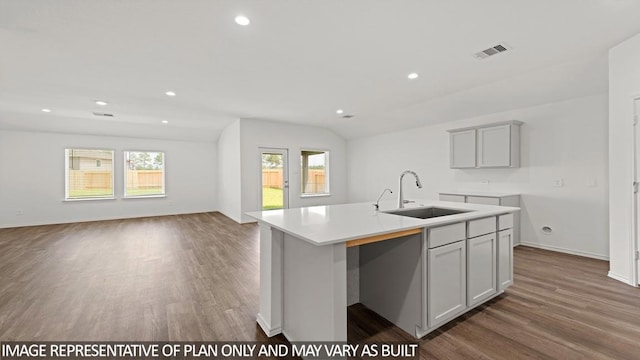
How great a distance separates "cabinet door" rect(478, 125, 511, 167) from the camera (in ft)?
14.9

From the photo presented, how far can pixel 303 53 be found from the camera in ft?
10.2

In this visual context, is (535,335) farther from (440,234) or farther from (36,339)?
(36,339)

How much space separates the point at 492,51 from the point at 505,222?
1889mm

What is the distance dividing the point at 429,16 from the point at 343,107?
131 inches

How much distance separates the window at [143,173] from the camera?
25.1 feet

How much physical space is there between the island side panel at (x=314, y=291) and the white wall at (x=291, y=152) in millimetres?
4785

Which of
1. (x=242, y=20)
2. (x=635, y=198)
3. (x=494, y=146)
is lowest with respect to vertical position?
(x=635, y=198)

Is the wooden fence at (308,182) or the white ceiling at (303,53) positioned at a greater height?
the white ceiling at (303,53)

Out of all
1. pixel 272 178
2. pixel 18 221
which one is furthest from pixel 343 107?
pixel 18 221

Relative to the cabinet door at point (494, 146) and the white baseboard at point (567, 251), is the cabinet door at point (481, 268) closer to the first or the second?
the white baseboard at point (567, 251)

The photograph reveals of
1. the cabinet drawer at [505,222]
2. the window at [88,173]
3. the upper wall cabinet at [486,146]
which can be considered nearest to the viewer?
the cabinet drawer at [505,222]

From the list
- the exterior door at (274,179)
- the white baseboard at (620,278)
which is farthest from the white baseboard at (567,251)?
the exterior door at (274,179)

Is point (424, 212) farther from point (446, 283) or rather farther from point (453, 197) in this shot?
point (453, 197)

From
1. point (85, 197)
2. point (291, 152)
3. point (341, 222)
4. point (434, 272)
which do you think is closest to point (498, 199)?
point (434, 272)
